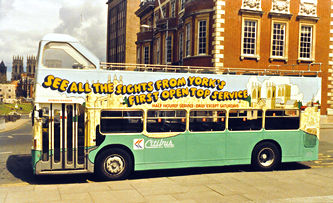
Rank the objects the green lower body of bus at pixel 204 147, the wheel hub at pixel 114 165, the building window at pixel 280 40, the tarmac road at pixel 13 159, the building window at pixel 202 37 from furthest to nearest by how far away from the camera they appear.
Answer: the building window at pixel 280 40, the building window at pixel 202 37, the tarmac road at pixel 13 159, the green lower body of bus at pixel 204 147, the wheel hub at pixel 114 165

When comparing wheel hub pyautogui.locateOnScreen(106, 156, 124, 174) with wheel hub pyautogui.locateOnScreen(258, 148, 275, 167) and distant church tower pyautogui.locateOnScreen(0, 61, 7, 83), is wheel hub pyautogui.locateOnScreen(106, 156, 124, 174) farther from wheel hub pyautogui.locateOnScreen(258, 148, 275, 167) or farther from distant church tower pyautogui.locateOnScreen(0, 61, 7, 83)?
distant church tower pyautogui.locateOnScreen(0, 61, 7, 83)

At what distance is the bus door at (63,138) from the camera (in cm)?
934

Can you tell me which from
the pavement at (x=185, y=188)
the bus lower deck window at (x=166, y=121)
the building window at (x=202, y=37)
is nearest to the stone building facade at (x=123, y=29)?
the building window at (x=202, y=37)

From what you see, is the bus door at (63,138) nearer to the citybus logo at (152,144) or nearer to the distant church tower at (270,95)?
the citybus logo at (152,144)

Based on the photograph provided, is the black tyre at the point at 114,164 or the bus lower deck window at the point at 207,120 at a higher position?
the bus lower deck window at the point at 207,120

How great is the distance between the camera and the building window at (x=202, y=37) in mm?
26769

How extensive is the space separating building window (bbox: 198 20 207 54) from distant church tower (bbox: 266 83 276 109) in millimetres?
15565

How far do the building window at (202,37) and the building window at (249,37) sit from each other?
3.13 metres

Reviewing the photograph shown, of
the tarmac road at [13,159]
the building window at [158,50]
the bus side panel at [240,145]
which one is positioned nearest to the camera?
the tarmac road at [13,159]

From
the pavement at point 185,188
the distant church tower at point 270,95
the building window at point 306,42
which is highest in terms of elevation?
the building window at point 306,42

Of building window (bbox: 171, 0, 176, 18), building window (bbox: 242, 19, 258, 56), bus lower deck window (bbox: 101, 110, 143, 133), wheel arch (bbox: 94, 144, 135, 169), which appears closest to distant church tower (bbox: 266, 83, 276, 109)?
bus lower deck window (bbox: 101, 110, 143, 133)

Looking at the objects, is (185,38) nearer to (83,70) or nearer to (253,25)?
(253,25)

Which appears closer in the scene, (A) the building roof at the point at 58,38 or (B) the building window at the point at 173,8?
(A) the building roof at the point at 58,38

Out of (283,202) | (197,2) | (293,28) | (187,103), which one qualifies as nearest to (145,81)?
(187,103)
